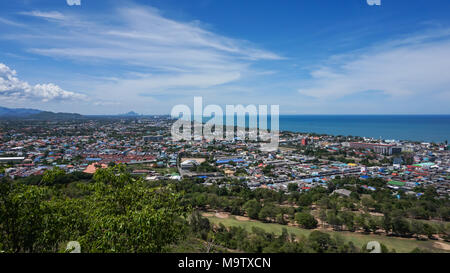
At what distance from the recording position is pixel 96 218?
87.4 inches

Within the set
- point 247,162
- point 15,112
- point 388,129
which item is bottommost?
point 247,162

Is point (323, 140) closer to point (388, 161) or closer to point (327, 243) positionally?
point (388, 161)

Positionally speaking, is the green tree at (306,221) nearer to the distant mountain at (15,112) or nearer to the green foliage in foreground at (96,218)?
the green foliage in foreground at (96,218)

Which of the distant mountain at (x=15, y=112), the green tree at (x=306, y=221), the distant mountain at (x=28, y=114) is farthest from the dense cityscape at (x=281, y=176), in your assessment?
the distant mountain at (x=15, y=112)

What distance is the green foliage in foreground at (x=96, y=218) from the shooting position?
76.0 inches

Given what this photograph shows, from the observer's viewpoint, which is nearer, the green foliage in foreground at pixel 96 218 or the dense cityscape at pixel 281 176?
the green foliage in foreground at pixel 96 218

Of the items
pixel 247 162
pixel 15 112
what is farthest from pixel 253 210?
pixel 15 112

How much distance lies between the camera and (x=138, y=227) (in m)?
1.91

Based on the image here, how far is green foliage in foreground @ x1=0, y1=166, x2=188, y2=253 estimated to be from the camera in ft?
6.33

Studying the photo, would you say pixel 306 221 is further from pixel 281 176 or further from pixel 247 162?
pixel 247 162

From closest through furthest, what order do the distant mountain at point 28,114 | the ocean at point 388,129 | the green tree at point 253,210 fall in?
the green tree at point 253,210, the ocean at point 388,129, the distant mountain at point 28,114

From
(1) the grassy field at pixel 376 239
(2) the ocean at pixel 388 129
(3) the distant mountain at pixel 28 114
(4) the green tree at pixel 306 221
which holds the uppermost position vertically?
(3) the distant mountain at pixel 28 114

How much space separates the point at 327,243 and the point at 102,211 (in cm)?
650

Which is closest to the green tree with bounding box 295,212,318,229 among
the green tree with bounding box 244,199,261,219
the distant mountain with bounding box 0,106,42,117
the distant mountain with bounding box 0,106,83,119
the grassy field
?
the grassy field
